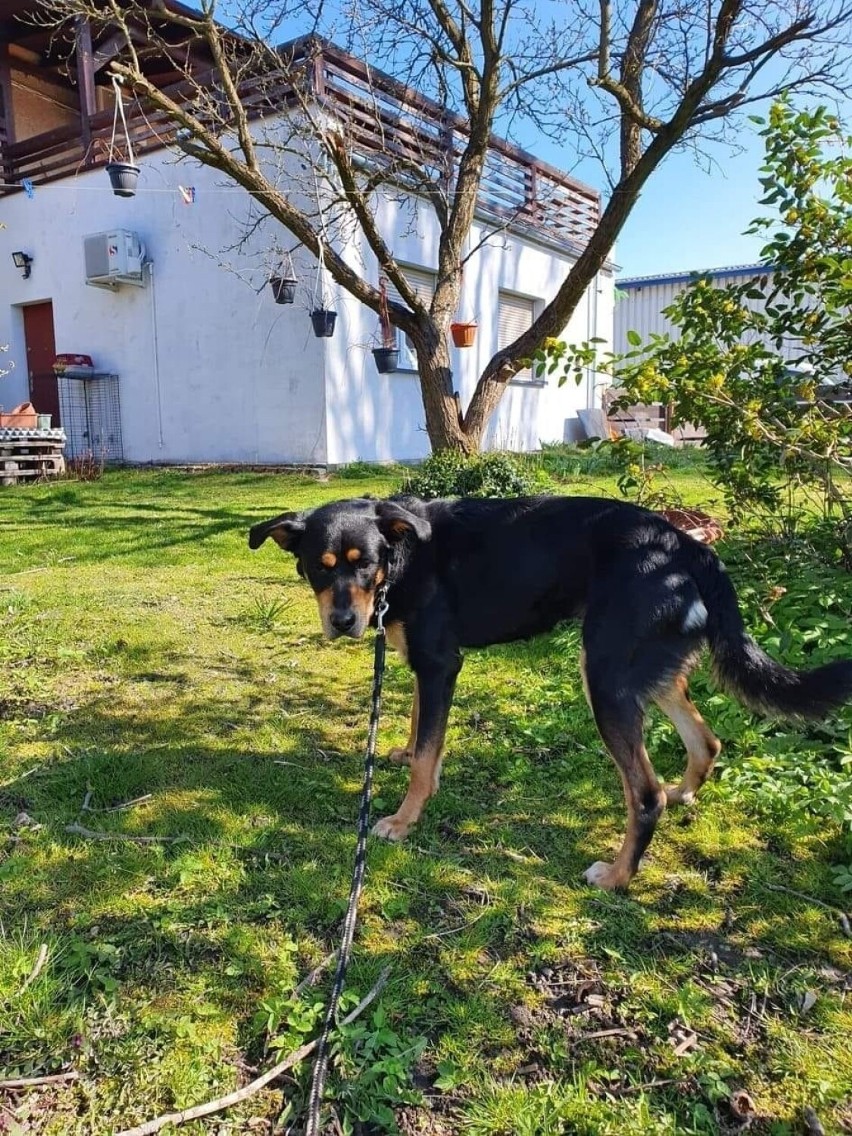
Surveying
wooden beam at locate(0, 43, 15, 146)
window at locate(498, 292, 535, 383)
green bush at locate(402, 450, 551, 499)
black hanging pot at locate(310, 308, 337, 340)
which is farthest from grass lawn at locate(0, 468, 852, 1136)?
wooden beam at locate(0, 43, 15, 146)

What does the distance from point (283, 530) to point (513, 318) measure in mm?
14325

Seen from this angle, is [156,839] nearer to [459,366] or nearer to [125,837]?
[125,837]

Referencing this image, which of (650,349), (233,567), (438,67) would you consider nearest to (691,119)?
(438,67)

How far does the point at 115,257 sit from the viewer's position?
13141mm

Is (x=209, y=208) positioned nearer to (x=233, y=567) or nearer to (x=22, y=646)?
(x=233, y=567)

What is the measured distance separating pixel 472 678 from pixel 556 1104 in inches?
107

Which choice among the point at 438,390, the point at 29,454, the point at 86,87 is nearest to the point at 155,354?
the point at 29,454

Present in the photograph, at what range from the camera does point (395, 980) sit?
6.70 feet

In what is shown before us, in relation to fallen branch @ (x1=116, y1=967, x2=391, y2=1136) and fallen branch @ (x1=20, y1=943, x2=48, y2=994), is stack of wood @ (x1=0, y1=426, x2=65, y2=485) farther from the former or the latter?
fallen branch @ (x1=116, y1=967, x2=391, y2=1136)

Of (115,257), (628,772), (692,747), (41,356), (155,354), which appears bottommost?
(692,747)

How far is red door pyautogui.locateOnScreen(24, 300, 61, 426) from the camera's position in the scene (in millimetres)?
15258

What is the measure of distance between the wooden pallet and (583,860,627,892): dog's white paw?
38.7ft

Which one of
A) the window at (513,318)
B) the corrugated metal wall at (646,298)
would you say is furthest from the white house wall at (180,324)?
the corrugated metal wall at (646,298)

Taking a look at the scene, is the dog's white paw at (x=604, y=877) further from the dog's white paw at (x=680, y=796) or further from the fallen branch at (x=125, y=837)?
the fallen branch at (x=125, y=837)
